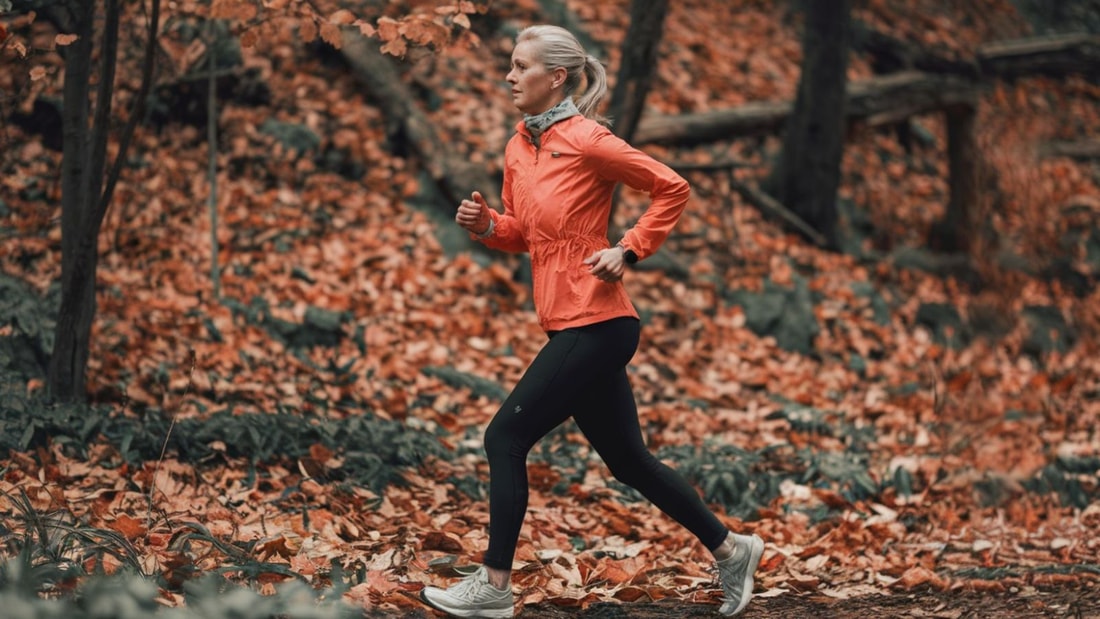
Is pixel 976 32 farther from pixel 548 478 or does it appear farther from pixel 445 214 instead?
pixel 548 478

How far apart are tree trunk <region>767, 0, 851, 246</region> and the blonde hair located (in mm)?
6414

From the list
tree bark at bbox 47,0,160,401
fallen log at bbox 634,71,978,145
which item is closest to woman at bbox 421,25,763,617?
tree bark at bbox 47,0,160,401

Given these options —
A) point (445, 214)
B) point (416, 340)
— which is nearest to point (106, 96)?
point (416, 340)

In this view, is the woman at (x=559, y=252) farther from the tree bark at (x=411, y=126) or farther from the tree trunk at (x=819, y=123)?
the tree trunk at (x=819, y=123)

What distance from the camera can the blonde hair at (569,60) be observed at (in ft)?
11.9

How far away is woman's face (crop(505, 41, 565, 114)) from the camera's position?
3.61 meters

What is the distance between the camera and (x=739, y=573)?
155 inches

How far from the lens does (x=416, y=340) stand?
7.15 meters

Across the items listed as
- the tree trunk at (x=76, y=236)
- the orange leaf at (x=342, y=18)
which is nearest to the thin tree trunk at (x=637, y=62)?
the orange leaf at (x=342, y=18)

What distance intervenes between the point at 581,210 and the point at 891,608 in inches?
78.1

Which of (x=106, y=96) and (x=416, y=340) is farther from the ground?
(x=106, y=96)

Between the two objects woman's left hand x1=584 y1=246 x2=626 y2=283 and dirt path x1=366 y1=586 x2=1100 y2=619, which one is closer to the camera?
woman's left hand x1=584 y1=246 x2=626 y2=283

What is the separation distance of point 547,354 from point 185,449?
2.25 metres

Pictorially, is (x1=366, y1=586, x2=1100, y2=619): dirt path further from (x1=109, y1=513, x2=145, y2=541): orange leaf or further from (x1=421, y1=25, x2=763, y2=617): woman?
(x1=109, y1=513, x2=145, y2=541): orange leaf
